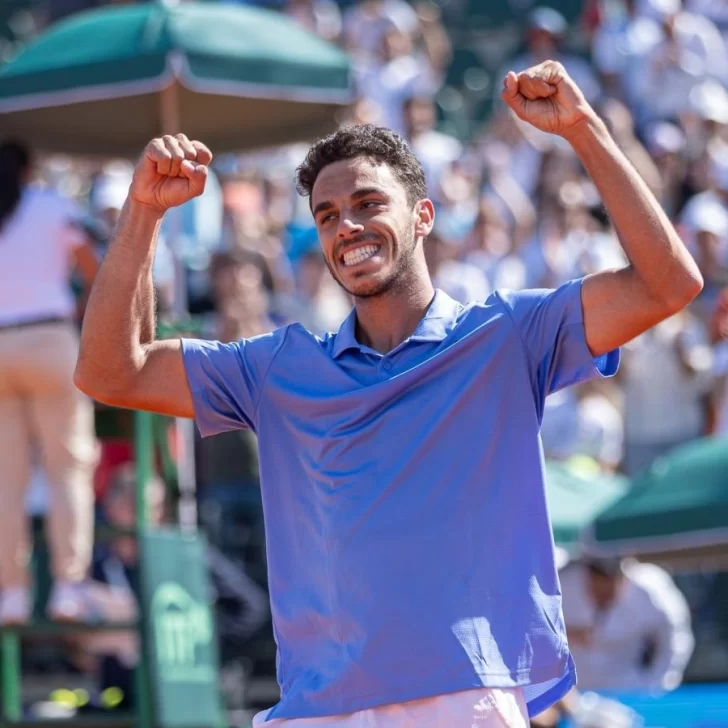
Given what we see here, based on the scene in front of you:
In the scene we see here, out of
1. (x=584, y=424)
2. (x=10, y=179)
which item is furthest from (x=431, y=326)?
(x=584, y=424)

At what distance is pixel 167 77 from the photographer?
767 centimetres

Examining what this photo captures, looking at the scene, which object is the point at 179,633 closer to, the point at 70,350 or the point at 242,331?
the point at 70,350

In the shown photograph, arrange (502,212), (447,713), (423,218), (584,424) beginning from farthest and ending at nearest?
(502,212)
(584,424)
(423,218)
(447,713)

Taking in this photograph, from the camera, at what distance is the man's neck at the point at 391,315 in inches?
140

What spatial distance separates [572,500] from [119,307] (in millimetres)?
6257

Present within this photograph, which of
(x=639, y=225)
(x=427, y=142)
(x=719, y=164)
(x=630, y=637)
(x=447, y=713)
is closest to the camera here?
(x=447, y=713)

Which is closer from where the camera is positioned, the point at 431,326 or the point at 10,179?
the point at 431,326

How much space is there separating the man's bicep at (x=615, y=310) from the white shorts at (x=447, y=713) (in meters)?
0.72

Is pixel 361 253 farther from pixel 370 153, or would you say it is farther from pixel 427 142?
pixel 427 142

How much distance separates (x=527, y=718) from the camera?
129 inches

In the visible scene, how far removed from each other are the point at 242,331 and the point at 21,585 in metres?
2.60

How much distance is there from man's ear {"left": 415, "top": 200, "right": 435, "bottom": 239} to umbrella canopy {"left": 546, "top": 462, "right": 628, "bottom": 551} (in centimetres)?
562

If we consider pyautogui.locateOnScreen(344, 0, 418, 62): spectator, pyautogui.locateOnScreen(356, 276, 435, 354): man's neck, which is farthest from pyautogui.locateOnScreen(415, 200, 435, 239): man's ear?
pyautogui.locateOnScreen(344, 0, 418, 62): spectator

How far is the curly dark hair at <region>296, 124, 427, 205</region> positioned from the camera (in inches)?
141
